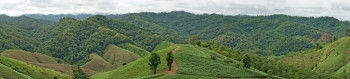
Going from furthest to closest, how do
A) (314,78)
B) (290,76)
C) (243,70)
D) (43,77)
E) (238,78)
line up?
(43,77), (314,78), (290,76), (243,70), (238,78)

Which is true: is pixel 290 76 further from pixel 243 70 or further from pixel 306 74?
pixel 243 70

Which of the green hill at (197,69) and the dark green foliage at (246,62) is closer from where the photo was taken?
the green hill at (197,69)

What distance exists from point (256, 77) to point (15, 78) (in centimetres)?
8189

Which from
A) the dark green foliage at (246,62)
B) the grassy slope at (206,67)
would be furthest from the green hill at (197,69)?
the dark green foliage at (246,62)

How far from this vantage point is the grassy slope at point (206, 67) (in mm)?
124812

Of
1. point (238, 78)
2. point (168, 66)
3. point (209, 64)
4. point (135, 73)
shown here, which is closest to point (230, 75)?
point (238, 78)

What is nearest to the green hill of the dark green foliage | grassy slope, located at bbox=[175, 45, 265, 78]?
grassy slope, located at bbox=[175, 45, 265, 78]

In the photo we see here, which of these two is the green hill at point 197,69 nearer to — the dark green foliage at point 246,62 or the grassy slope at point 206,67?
the grassy slope at point 206,67

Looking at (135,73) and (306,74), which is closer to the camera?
(135,73)

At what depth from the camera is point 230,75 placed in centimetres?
12538

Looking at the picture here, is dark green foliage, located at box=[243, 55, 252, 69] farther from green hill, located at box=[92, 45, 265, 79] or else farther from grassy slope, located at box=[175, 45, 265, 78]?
grassy slope, located at box=[175, 45, 265, 78]

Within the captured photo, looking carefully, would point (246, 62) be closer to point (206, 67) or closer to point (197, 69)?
point (206, 67)

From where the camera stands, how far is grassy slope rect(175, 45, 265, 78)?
4914 inches

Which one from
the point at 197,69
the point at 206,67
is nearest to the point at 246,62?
the point at 206,67
